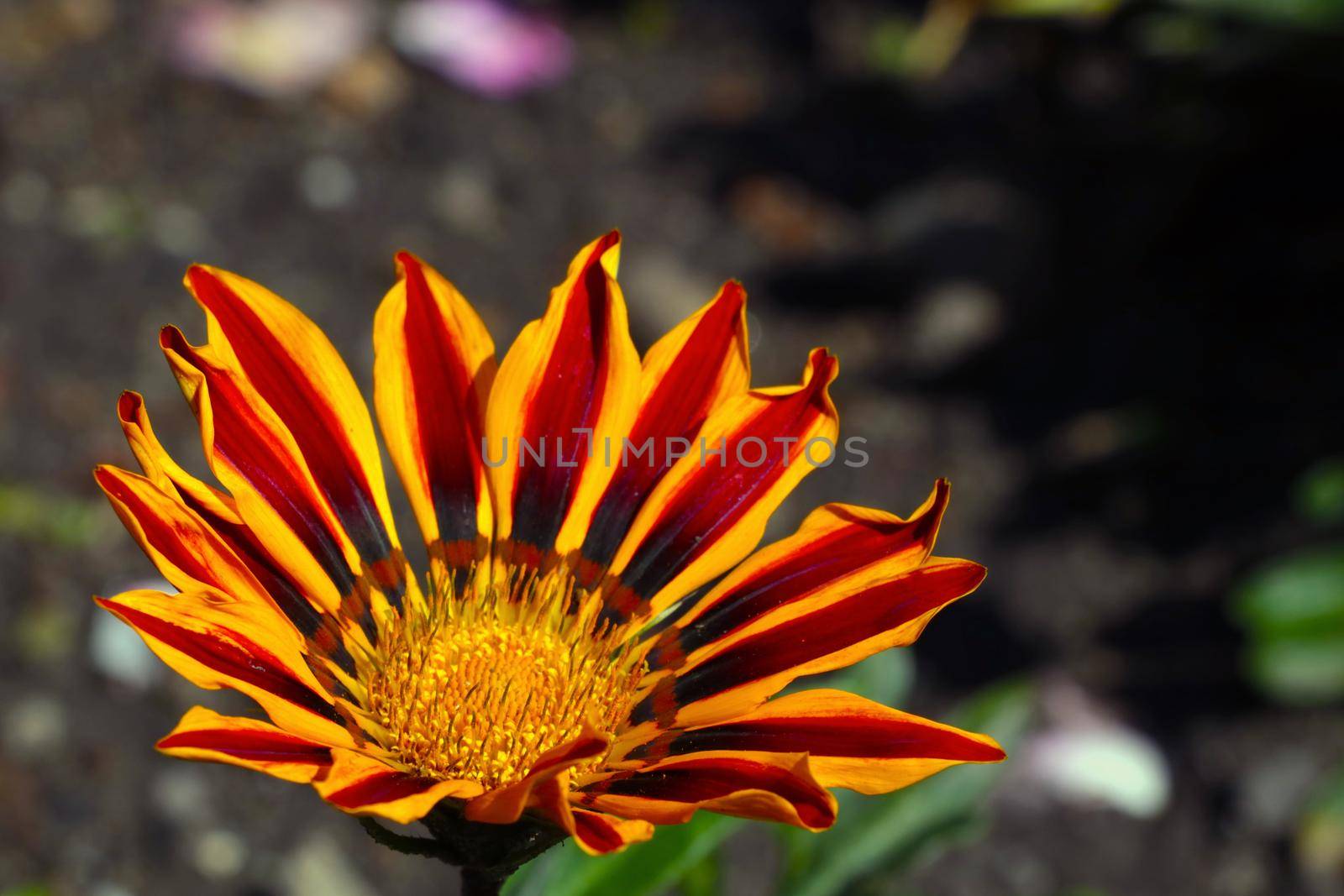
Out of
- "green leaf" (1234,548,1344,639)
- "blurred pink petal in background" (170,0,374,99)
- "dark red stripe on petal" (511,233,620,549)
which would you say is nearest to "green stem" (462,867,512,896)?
"dark red stripe on petal" (511,233,620,549)

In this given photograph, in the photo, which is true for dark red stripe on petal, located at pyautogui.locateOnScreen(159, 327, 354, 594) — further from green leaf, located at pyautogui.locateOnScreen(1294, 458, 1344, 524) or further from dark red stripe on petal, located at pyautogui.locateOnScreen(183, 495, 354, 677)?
green leaf, located at pyautogui.locateOnScreen(1294, 458, 1344, 524)

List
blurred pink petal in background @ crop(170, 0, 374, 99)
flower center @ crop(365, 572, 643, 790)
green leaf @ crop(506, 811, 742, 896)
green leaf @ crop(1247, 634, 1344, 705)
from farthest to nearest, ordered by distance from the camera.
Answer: blurred pink petal in background @ crop(170, 0, 374, 99) → green leaf @ crop(1247, 634, 1344, 705) → green leaf @ crop(506, 811, 742, 896) → flower center @ crop(365, 572, 643, 790)

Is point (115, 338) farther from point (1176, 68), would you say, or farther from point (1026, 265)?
point (1176, 68)

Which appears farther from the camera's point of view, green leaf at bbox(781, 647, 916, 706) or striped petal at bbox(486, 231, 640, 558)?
green leaf at bbox(781, 647, 916, 706)

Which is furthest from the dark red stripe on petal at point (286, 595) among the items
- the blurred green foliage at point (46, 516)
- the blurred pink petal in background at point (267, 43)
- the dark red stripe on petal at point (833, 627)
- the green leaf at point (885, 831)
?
the blurred pink petal in background at point (267, 43)

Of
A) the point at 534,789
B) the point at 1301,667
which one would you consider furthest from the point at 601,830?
the point at 1301,667

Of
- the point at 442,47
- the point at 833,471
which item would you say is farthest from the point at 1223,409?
the point at 442,47

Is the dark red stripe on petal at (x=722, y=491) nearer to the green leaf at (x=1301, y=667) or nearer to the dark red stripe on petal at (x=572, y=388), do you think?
the dark red stripe on petal at (x=572, y=388)
